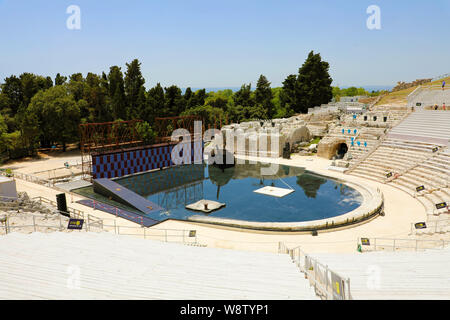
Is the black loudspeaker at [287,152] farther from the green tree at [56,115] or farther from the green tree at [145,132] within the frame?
the green tree at [56,115]

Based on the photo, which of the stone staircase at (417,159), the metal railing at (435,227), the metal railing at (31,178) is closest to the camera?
the metal railing at (435,227)

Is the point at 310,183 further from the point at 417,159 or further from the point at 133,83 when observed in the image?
the point at 133,83

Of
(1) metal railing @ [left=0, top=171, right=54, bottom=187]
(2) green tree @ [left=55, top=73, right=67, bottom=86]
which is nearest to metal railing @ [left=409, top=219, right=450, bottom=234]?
(1) metal railing @ [left=0, top=171, right=54, bottom=187]

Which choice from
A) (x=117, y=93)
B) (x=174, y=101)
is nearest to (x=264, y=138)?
(x=117, y=93)

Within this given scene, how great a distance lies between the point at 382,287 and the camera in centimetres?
905

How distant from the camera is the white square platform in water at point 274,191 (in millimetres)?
27781

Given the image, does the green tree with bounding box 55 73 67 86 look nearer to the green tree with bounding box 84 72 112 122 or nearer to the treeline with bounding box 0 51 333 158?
the treeline with bounding box 0 51 333 158

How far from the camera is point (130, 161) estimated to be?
3531 cm

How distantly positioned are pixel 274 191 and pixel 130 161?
1607cm

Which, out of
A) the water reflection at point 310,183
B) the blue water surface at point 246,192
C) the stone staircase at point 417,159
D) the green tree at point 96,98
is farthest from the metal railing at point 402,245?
the green tree at point 96,98

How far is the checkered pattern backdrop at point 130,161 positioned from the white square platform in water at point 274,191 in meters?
14.0
